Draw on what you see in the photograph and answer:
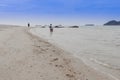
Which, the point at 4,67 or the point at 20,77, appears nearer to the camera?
the point at 20,77

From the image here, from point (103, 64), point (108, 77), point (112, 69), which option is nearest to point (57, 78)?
point (108, 77)

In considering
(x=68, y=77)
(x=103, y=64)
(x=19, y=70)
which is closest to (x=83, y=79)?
(x=68, y=77)

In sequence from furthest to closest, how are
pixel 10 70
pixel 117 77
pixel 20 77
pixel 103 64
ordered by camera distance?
pixel 103 64 < pixel 117 77 < pixel 10 70 < pixel 20 77

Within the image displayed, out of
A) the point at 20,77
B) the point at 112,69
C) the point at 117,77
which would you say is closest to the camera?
the point at 20,77

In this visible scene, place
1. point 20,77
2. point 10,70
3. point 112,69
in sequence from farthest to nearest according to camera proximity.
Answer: point 112,69 → point 10,70 → point 20,77

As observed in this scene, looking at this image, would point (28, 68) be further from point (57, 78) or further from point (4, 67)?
point (57, 78)

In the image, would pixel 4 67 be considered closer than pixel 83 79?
No

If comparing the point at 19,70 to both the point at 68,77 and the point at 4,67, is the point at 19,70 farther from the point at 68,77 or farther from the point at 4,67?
the point at 68,77

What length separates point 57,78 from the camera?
7.03 m

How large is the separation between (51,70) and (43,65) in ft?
3.10

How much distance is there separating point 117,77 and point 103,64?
9.30 feet

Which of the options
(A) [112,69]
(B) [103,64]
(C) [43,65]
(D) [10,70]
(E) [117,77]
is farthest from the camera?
(B) [103,64]

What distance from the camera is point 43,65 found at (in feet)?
29.6

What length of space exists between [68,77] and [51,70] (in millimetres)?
1134
